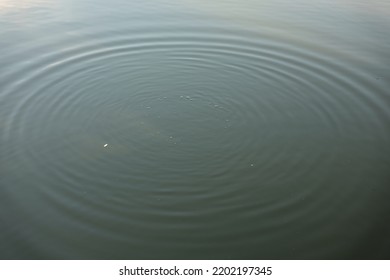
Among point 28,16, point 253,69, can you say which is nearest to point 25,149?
point 253,69

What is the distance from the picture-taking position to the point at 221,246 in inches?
221

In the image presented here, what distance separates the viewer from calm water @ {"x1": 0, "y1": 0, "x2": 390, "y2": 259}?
576 centimetres

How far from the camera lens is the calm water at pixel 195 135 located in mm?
5758

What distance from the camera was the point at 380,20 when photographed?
37.6 feet

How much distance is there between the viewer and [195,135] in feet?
24.3

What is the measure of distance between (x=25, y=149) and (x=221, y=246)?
3.67m

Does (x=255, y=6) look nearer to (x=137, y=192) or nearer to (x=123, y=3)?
(x=123, y=3)

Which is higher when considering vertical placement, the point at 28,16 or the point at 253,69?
the point at 28,16

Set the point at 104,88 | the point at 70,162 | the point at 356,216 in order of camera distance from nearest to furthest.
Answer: the point at 356,216 < the point at 70,162 < the point at 104,88
